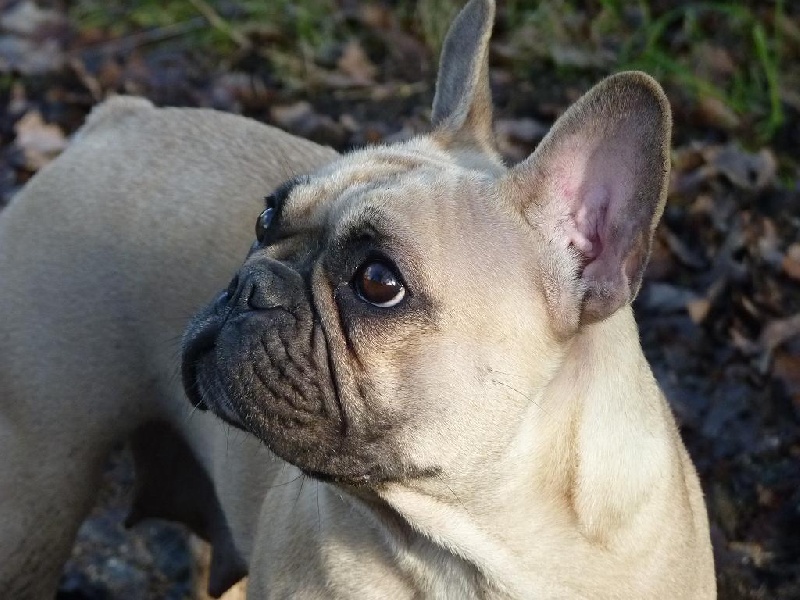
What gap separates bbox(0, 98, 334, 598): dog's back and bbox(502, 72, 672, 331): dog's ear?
117cm

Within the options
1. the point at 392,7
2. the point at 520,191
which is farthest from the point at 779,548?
the point at 392,7

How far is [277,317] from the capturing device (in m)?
2.49

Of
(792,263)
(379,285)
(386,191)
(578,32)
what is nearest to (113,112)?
(386,191)

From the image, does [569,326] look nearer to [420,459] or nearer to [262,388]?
[420,459]

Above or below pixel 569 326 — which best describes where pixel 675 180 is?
below

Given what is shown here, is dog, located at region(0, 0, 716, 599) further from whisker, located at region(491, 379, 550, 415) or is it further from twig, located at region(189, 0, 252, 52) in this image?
twig, located at region(189, 0, 252, 52)

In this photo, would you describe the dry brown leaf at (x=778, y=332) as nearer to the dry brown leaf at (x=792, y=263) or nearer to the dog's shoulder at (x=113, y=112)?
the dry brown leaf at (x=792, y=263)

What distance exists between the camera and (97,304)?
135 inches

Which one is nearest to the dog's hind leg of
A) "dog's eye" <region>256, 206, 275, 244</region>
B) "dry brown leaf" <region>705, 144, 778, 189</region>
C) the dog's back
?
the dog's back

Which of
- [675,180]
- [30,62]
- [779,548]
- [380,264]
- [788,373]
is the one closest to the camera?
[380,264]

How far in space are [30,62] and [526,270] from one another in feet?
15.1

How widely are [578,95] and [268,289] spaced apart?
3318 millimetres

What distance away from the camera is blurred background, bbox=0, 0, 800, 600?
4031 mm

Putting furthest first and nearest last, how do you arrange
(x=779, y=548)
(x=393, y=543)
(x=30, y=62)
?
(x=30, y=62), (x=779, y=548), (x=393, y=543)
